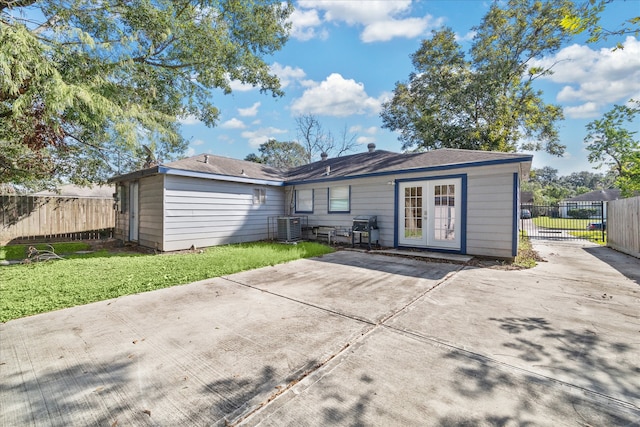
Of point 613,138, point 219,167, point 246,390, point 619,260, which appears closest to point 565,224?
point 613,138

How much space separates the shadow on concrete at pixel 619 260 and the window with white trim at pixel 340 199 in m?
6.69

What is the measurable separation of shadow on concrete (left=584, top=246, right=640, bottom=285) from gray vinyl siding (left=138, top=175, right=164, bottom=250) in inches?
428

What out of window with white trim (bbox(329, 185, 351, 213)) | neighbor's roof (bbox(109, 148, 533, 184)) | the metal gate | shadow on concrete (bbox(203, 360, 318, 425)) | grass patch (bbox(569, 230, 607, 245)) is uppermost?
neighbor's roof (bbox(109, 148, 533, 184))

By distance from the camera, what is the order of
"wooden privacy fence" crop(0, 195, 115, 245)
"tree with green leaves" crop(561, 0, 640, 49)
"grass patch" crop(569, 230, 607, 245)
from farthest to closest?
"grass patch" crop(569, 230, 607, 245) → "wooden privacy fence" crop(0, 195, 115, 245) → "tree with green leaves" crop(561, 0, 640, 49)

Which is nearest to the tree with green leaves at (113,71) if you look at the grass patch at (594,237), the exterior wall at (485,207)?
the exterior wall at (485,207)

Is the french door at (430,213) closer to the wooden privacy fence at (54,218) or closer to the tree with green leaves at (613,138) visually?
the wooden privacy fence at (54,218)

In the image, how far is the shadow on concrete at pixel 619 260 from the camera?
5404mm

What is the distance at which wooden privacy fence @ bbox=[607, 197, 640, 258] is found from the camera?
714cm

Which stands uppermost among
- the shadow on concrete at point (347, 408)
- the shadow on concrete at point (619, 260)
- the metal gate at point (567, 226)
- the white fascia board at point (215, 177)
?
the white fascia board at point (215, 177)

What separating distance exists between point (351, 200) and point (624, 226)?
8.06 meters

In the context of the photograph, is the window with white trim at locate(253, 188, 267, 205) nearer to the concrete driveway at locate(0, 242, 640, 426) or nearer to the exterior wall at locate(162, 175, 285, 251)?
the exterior wall at locate(162, 175, 285, 251)

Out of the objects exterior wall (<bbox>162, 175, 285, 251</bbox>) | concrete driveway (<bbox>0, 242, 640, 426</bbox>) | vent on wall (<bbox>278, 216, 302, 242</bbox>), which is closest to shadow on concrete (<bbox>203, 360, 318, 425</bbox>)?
concrete driveway (<bbox>0, 242, 640, 426</bbox>)

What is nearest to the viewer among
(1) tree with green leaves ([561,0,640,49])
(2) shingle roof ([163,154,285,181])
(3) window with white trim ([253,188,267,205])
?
(1) tree with green leaves ([561,0,640,49])

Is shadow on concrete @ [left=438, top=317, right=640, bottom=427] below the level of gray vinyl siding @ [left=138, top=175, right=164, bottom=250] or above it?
below
